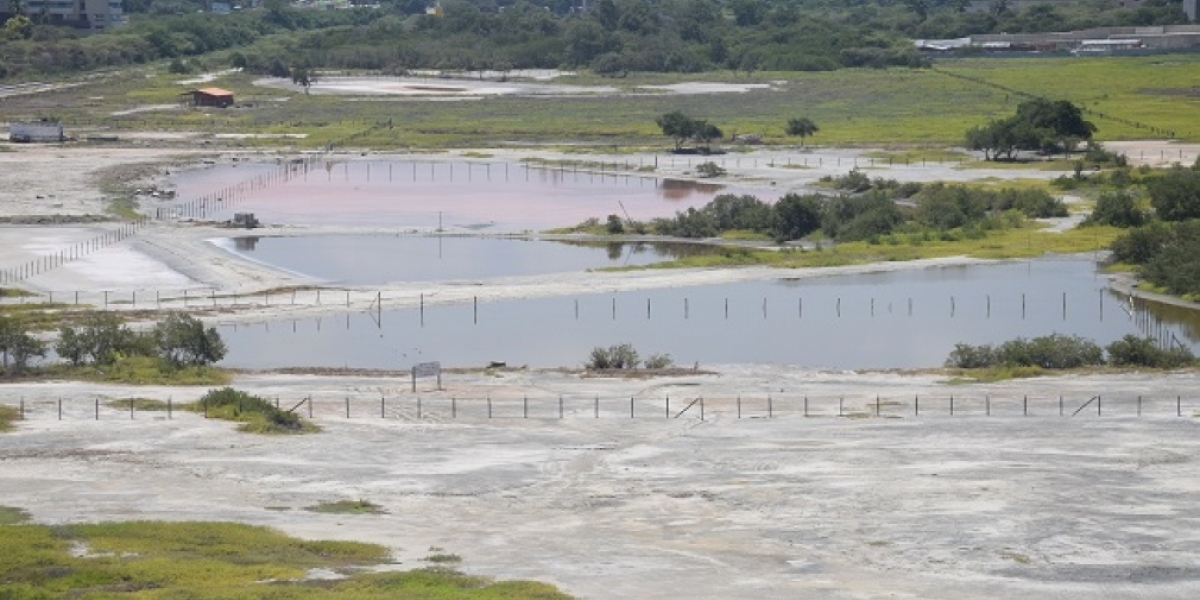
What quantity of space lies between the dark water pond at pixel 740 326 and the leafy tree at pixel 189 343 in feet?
3.22

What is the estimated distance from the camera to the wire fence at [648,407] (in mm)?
54250

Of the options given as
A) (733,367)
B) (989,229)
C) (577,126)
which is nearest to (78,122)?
(577,126)

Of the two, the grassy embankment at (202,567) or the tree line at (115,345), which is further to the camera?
the tree line at (115,345)

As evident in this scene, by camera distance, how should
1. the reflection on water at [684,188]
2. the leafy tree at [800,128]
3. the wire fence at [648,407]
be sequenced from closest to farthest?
the wire fence at [648,407] < the reflection on water at [684,188] < the leafy tree at [800,128]

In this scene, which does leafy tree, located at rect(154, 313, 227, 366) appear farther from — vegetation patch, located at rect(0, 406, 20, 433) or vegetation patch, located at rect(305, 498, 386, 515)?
vegetation patch, located at rect(305, 498, 386, 515)

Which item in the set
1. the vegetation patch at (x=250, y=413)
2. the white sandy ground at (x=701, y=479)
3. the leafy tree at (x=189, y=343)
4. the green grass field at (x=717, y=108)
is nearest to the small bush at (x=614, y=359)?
the white sandy ground at (x=701, y=479)

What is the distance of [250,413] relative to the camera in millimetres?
53500

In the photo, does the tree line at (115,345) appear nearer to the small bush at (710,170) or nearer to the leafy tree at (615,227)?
the leafy tree at (615,227)

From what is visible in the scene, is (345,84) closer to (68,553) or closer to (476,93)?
(476,93)

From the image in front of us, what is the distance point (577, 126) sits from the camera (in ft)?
468

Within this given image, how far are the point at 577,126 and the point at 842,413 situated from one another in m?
89.2

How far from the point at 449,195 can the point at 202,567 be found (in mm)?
71470

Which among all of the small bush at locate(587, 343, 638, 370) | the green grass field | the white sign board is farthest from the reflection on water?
the white sign board

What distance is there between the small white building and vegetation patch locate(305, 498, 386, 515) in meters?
92.9
